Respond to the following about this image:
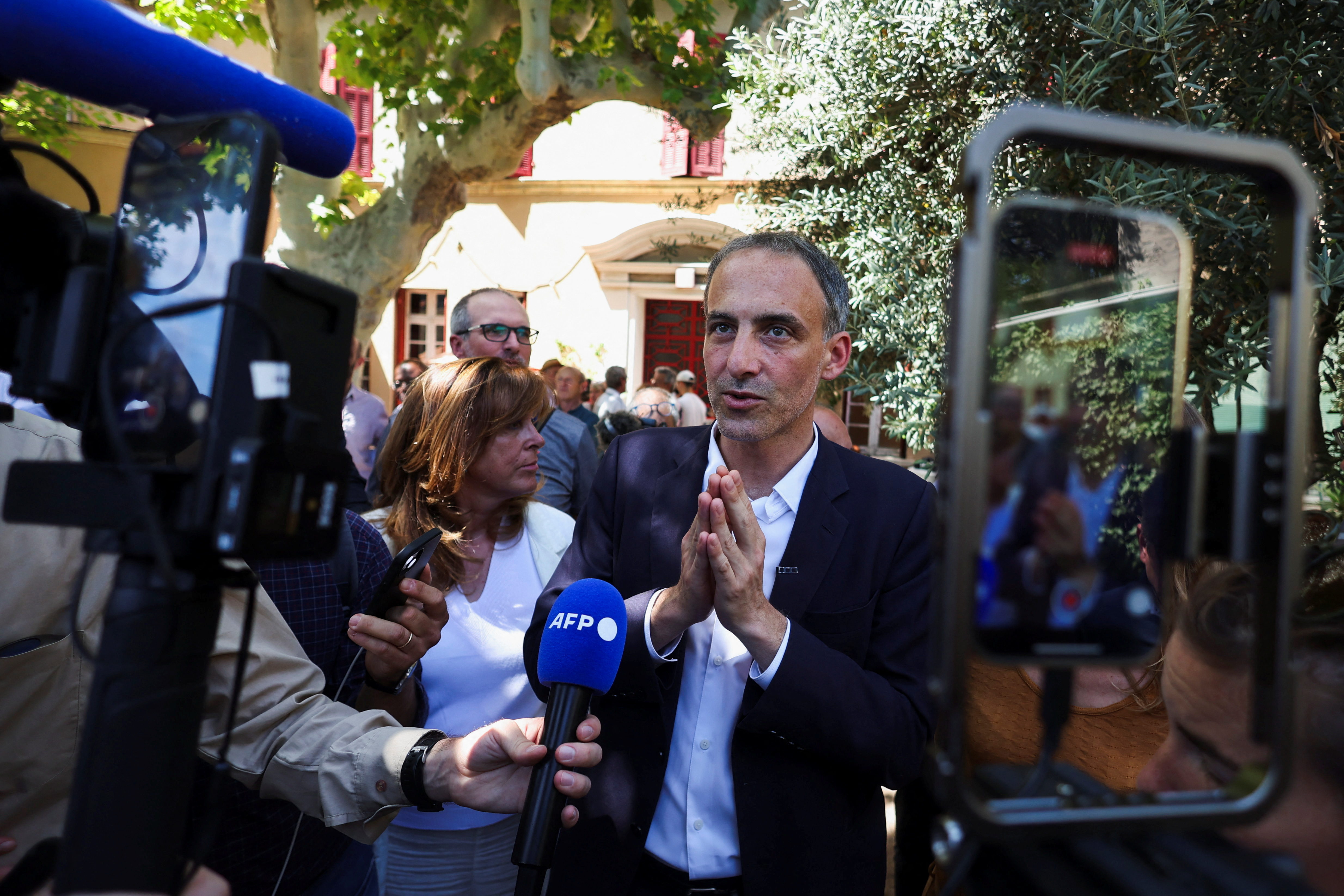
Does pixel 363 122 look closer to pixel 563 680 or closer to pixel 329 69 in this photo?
pixel 329 69

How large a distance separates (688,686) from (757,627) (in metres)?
0.32

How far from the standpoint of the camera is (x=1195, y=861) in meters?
0.68

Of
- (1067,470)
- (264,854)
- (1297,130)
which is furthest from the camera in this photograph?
(1297,130)

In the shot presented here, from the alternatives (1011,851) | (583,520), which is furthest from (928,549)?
(1011,851)

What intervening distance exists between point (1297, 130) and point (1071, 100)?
2.17ft

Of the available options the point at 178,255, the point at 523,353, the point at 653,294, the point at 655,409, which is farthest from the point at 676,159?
the point at 178,255

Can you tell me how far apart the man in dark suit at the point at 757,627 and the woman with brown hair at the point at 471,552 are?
1.58ft

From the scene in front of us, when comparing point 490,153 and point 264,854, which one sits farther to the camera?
point 490,153

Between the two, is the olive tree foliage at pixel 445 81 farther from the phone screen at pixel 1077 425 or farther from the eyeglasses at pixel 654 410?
the phone screen at pixel 1077 425

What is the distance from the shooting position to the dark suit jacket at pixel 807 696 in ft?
5.16

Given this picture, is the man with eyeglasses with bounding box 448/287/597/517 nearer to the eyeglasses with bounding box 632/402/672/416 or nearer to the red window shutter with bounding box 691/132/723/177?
the eyeglasses with bounding box 632/402/672/416

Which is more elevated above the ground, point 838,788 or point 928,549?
point 928,549

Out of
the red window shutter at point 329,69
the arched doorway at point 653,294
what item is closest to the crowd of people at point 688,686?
the arched doorway at point 653,294

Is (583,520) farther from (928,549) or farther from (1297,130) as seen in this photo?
(1297,130)
